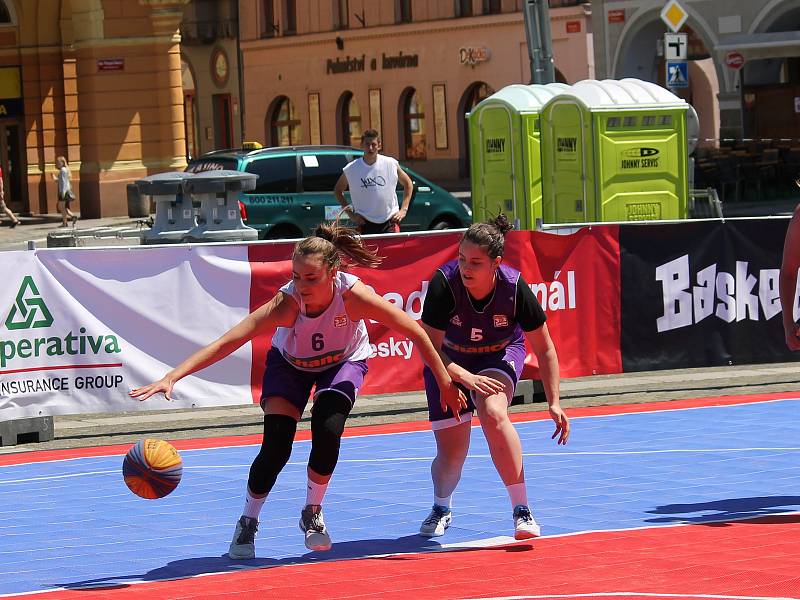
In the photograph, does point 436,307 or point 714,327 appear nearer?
point 436,307

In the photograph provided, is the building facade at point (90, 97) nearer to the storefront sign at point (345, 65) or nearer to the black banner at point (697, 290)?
the storefront sign at point (345, 65)

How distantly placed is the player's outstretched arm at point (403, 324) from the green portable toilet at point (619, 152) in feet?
42.5

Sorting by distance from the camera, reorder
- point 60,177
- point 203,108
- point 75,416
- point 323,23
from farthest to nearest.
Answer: point 203,108
point 323,23
point 60,177
point 75,416

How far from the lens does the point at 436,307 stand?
28.8 ft

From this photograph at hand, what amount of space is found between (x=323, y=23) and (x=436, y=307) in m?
54.5

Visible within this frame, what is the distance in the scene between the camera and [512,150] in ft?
74.5

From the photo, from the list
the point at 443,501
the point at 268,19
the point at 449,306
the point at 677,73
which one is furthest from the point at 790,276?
the point at 268,19

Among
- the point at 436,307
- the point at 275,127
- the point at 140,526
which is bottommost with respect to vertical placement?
the point at 140,526

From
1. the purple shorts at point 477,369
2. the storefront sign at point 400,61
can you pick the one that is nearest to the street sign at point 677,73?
the purple shorts at point 477,369

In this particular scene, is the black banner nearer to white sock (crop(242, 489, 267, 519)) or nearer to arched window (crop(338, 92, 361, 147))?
white sock (crop(242, 489, 267, 519))

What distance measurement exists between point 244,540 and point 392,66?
51.6 meters

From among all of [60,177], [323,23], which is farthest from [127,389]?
[323,23]

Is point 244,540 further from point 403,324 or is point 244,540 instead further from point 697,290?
point 697,290

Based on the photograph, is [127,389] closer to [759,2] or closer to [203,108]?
[759,2]
